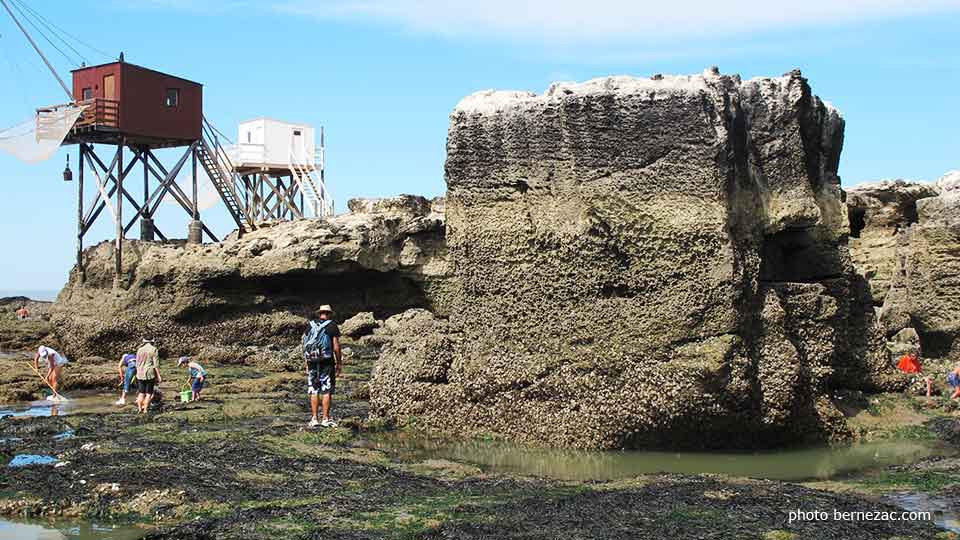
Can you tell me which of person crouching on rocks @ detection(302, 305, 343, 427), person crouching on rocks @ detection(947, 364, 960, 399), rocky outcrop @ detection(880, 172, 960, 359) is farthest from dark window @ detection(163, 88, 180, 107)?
person crouching on rocks @ detection(947, 364, 960, 399)

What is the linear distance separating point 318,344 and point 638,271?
3.88 meters

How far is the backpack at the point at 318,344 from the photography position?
1231 cm

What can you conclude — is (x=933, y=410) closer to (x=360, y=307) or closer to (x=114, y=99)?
(x=360, y=307)

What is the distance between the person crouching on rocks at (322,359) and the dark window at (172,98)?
19440 millimetres

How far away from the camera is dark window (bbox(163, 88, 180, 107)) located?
30.1 meters

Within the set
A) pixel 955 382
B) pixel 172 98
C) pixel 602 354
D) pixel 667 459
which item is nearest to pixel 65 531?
pixel 602 354

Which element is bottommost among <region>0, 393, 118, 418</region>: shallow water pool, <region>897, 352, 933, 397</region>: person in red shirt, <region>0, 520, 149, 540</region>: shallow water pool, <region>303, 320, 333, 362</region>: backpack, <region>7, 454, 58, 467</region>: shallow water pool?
<region>0, 520, 149, 540</region>: shallow water pool

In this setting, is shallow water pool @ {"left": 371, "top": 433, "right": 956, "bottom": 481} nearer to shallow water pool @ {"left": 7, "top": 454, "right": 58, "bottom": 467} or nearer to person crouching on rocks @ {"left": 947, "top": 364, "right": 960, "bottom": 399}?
person crouching on rocks @ {"left": 947, "top": 364, "right": 960, "bottom": 399}

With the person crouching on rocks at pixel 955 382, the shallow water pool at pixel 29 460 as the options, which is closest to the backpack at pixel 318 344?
the shallow water pool at pixel 29 460

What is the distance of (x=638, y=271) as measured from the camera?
10.9 meters

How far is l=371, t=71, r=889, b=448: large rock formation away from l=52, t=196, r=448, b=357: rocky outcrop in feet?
42.3

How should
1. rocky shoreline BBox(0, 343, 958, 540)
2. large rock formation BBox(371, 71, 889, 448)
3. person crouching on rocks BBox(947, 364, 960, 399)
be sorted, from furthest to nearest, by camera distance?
1. person crouching on rocks BBox(947, 364, 960, 399)
2. large rock formation BBox(371, 71, 889, 448)
3. rocky shoreline BBox(0, 343, 958, 540)

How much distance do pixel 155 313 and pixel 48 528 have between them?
17.6 meters

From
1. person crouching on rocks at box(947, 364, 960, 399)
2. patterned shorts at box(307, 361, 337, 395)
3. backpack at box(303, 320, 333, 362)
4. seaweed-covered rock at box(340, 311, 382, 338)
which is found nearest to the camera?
backpack at box(303, 320, 333, 362)
